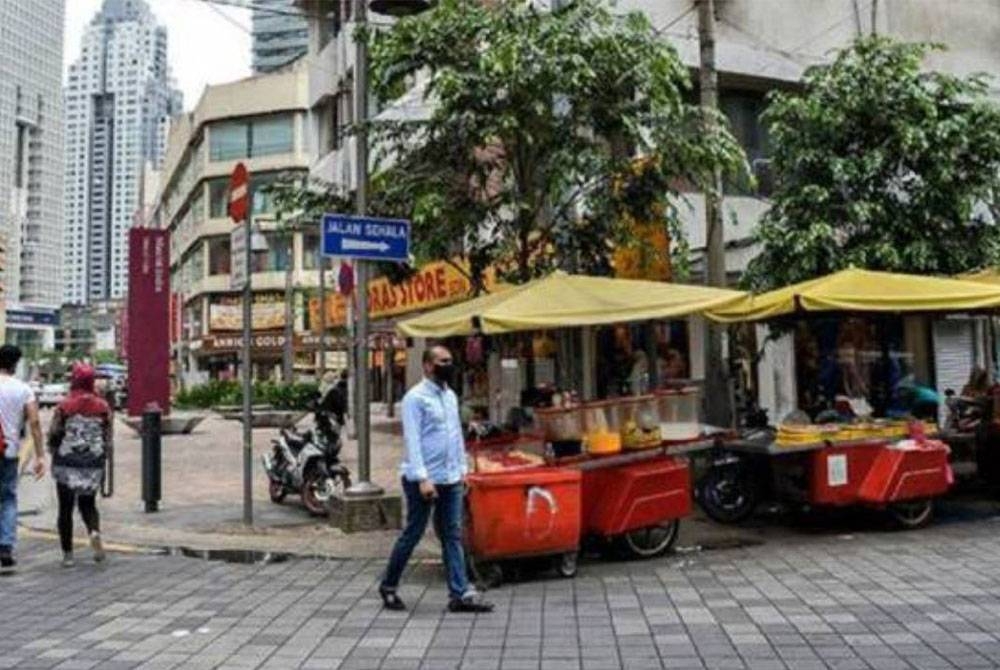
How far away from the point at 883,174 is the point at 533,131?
6.08 metres

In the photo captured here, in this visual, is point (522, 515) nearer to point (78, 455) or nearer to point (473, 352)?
point (78, 455)

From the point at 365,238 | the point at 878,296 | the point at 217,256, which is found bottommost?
the point at 878,296

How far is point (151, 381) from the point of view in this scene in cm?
2345

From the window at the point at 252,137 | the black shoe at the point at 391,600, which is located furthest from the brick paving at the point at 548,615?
the window at the point at 252,137

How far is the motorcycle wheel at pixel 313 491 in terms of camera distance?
454 inches

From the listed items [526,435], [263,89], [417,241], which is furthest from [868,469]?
[263,89]

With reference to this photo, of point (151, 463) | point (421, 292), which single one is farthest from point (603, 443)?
point (421, 292)

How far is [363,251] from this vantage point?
9906mm

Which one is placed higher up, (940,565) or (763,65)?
(763,65)

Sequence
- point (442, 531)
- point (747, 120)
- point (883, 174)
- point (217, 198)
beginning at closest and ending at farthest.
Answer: point (442, 531) → point (883, 174) → point (747, 120) → point (217, 198)

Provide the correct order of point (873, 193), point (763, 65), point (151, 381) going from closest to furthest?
point (873, 193) → point (763, 65) → point (151, 381)

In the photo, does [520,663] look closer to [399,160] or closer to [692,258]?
[399,160]

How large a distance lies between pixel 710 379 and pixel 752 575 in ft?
17.6

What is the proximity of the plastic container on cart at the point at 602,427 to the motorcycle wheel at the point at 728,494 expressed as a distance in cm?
226
